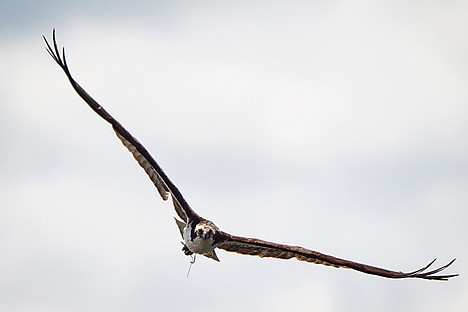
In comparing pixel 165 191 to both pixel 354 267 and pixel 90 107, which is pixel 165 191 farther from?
pixel 354 267

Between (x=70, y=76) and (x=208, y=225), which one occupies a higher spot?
(x=70, y=76)

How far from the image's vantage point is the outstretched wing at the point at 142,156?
44.3m

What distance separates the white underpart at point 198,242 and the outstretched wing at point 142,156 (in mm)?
542

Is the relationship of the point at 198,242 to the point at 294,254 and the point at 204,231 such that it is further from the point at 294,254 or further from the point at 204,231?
the point at 294,254

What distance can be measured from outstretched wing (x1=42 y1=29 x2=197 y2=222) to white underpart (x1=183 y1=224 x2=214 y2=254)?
0.54 metres

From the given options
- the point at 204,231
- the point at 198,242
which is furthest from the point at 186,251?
the point at 204,231

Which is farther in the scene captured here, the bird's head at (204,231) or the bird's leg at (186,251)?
the bird's leg at (186,251)

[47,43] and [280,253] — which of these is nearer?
[47,43]

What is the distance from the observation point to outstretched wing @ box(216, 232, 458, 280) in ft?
150

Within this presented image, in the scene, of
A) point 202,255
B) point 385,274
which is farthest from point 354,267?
point 202,255

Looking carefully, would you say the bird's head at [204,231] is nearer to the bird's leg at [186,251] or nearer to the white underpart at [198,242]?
the white underpart at [198,242]

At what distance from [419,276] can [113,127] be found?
1229cm

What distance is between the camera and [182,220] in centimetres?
4600

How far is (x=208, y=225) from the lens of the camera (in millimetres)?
45250
